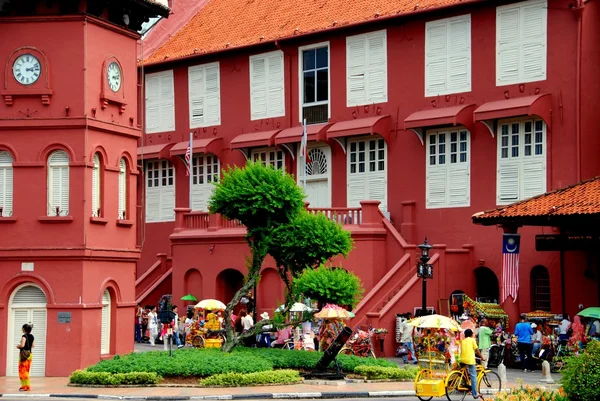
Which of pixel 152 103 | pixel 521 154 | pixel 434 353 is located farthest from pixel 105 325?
pixel 152 103

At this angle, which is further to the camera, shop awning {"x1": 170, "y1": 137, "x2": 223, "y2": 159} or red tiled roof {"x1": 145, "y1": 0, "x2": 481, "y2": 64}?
shop awning {"x1": 170, "y1": 137, "x2": 223, "y2": 159}

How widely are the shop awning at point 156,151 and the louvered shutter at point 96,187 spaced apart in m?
16.7

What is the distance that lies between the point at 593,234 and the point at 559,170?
10.6 feet

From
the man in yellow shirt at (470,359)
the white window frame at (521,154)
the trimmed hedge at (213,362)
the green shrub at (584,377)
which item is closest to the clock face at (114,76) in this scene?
the trimmed hedge at (213,362)

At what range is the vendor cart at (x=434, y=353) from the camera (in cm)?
2500

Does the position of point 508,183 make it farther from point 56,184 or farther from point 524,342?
point 56,184

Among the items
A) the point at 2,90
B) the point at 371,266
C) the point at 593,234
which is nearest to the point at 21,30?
the point at 2,90

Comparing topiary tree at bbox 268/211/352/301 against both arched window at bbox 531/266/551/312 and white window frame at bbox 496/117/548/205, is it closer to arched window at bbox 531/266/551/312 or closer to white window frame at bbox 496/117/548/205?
arched window at bbox 531/266/551/312

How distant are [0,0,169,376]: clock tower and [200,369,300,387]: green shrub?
17.4 ft

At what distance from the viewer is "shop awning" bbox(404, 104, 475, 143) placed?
4025 centimetres

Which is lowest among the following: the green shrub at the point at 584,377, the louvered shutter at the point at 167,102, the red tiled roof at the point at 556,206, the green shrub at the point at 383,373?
the green shrub at the point at 383,373

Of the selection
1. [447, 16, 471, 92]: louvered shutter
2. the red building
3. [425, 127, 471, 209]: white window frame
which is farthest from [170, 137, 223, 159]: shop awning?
[447, 16, 471, 92]: louvered shutter

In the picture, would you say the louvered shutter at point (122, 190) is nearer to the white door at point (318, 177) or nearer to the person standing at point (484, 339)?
the person standing at point (484, 339)

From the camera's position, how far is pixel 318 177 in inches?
1805
